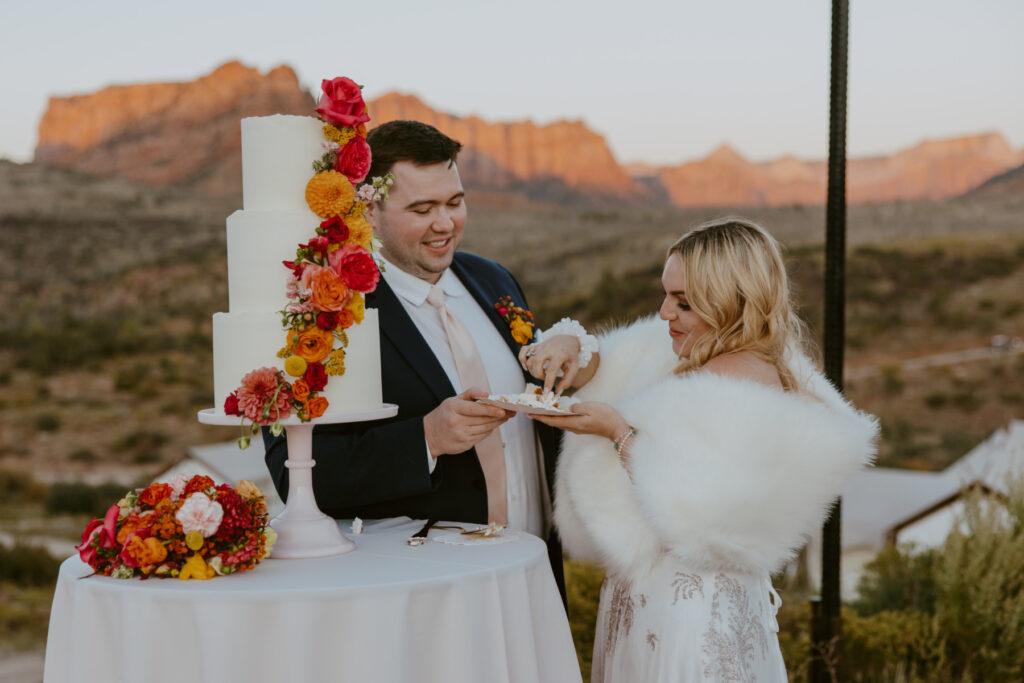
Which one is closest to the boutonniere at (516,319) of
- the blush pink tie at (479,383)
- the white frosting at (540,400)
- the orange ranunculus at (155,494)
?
the blush pink tie at (479,383)

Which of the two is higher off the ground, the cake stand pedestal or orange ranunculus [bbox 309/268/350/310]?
orange ranunculus [bbox 309/268/350/310]

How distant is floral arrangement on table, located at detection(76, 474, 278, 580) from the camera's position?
8.18 ft

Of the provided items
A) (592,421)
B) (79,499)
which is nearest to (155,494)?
(592,421)

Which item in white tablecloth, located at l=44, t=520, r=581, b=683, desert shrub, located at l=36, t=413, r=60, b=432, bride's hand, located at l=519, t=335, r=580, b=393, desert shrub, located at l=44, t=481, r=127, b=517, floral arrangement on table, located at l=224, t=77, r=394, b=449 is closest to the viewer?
white tablecloth, located at l=44, t=520, r=581, b=683

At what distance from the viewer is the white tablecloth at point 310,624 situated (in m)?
2.36

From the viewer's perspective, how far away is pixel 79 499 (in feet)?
70.8

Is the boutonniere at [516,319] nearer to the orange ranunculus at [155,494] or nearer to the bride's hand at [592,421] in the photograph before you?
the bride's hand at [592,421]

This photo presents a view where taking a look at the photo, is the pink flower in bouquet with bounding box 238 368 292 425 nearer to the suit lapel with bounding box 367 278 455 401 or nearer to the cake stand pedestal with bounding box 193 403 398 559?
the cake stand pedestal with bounding box 193 403 398 559

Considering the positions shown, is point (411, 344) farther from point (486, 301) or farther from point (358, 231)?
point (358, 231)

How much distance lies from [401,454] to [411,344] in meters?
0.49

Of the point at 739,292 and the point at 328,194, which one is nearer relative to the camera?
the point at 328,194

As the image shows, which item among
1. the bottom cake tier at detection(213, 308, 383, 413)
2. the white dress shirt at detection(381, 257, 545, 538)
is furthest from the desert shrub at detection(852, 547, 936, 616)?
the bottom cake tier at detection(213, 308, 383, 413)

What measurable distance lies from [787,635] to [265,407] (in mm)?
4494

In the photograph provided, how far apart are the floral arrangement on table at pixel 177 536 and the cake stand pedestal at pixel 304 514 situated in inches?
5.2
